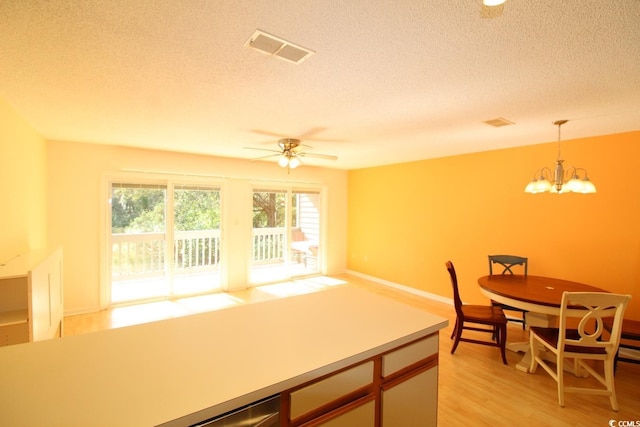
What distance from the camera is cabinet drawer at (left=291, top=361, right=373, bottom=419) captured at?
111 centimetres

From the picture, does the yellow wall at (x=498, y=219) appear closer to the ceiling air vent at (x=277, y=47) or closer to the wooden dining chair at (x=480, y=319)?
the wooden dining chair at (x=480, y=319)

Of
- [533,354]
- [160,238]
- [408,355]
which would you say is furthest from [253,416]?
[160,238]

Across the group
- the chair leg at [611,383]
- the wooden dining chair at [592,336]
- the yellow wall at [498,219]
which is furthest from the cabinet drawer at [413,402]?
the yellow wall at [498,219]

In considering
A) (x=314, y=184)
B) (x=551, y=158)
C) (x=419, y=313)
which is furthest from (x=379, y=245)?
(x=419, y=313)

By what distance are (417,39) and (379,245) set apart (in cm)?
482

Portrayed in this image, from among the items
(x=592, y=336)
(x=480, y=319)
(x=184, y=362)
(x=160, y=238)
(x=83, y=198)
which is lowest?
(x=480, y=319)

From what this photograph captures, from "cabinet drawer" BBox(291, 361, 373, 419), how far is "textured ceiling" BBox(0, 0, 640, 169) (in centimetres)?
157

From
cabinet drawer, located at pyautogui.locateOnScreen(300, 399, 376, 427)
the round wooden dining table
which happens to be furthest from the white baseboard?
cabinet drawer, located at pyautogui.locateOnScreen(300, 399, 376, 427)

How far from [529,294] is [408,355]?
196 centimetres

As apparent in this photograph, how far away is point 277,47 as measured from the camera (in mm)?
1538

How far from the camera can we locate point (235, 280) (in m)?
5.25

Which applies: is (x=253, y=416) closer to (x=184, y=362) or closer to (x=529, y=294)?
(x=184, y=362)

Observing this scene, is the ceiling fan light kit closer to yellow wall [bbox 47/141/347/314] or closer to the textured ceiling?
the textured ceiling

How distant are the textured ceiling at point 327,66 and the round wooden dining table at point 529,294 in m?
1.66
